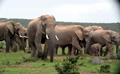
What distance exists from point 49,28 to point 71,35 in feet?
15.7

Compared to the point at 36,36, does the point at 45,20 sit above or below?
above

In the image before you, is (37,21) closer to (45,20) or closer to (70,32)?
(45,20)

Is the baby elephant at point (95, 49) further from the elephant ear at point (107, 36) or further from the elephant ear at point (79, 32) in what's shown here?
the elephant ear at point (79, 32)

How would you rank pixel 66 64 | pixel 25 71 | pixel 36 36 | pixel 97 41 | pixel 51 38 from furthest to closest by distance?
pixel 97 41, pixel 36 36, pixel 51 38, pixel 25 71, pixel 66 64

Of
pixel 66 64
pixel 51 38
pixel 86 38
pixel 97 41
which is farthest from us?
pixel 97 41

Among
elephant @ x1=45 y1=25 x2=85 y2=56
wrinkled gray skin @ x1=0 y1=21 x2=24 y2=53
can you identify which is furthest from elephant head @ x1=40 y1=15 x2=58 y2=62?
wrinkled gray skin @ x1=0 y1=21 x2=24 y2=53

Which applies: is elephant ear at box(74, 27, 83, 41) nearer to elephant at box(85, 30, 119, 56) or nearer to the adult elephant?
elephant at box(85, 30, 119, 56)

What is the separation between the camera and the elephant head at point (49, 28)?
9836mm

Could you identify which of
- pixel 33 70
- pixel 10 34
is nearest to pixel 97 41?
pixel 10 34

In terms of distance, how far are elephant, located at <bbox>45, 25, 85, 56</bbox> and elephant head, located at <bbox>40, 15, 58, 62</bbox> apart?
13.1 ft

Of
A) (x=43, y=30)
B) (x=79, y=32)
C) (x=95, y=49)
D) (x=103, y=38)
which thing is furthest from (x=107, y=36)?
(x=43, y=30)

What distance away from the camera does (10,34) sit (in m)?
15.2

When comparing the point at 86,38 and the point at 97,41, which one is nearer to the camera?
the point at 86,38

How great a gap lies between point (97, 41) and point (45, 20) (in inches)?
252
